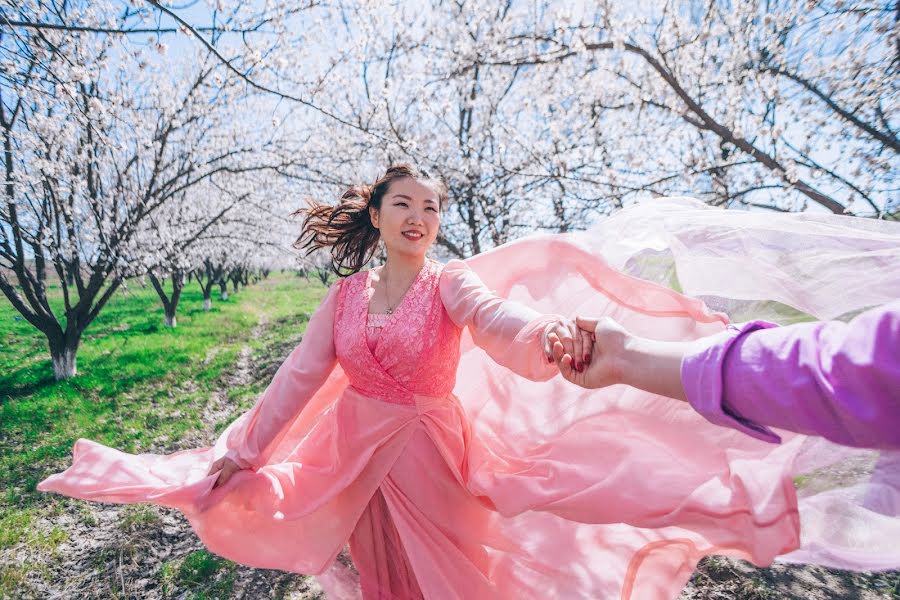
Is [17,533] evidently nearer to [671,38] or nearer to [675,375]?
[675,375]

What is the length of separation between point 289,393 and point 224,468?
1.34 feet

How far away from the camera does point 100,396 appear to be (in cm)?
657

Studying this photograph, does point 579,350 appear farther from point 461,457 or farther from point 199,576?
point 199,576

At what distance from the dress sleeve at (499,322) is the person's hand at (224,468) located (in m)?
1.13

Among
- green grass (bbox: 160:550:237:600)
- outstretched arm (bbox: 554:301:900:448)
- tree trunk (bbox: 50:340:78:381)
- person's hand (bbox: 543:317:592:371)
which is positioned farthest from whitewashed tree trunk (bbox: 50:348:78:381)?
outstretched arm (bbox: 554:301:900:448)

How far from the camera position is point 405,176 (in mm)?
2088

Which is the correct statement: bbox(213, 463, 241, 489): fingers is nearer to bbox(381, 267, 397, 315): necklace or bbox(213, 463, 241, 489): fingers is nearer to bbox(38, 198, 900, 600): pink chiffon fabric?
bbox(38, 198, 900, 600): pink chiffon fabric

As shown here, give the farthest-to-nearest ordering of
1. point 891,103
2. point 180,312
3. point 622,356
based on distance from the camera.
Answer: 1. point 180,312
2. point 891,103
3. point 622,356

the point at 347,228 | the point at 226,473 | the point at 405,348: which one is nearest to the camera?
Result: the point at 405,348

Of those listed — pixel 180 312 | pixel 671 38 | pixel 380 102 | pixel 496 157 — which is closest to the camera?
pixel 671 38

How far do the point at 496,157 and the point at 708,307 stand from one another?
242 inches

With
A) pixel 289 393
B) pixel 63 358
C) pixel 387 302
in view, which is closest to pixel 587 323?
pixel 387 302

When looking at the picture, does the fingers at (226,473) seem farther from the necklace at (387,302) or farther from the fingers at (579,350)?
the fingers at (579,350)

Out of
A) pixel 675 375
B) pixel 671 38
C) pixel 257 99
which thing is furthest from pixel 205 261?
pixel 675 375
